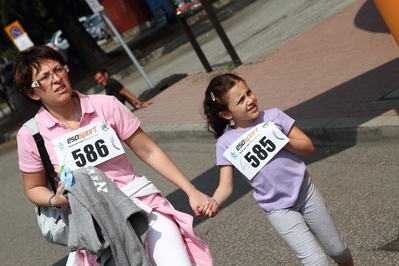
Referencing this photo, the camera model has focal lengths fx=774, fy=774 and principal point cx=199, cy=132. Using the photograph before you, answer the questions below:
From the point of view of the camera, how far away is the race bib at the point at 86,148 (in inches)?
155

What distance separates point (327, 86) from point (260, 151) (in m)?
6.30

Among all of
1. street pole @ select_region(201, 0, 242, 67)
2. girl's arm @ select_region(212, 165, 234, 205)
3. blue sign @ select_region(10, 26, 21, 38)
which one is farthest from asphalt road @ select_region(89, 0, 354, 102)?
girl's arm @ select_region(212, 165, 234, 205)

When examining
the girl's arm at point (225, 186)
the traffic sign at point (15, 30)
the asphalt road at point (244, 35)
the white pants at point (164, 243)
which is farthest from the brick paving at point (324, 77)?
the traffic sign at point (15, 30)

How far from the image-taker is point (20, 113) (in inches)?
1238

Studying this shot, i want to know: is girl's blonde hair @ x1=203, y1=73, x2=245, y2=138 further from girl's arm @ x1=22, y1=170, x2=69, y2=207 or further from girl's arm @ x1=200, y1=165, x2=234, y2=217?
girl's arm @ x1=22, y1=170, x2=69, y2=207

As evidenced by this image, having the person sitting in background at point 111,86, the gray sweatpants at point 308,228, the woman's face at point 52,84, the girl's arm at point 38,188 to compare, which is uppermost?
the woman's face at point 52,84

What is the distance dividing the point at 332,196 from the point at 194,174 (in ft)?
10.3

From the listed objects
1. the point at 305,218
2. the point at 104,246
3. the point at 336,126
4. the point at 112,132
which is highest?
the point at 112,132

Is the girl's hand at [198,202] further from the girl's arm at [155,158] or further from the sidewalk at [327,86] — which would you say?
the sidewalk at [327,86]

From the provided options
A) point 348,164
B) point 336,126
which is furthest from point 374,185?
point 336,126

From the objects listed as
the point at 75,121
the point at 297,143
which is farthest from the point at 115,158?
the point at 297,143

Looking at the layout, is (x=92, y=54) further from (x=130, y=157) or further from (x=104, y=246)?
(x=104, y=246)

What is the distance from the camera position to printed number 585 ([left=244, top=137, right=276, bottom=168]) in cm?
412

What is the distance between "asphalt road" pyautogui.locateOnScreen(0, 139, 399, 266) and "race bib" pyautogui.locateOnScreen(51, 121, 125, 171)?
6.74ft
